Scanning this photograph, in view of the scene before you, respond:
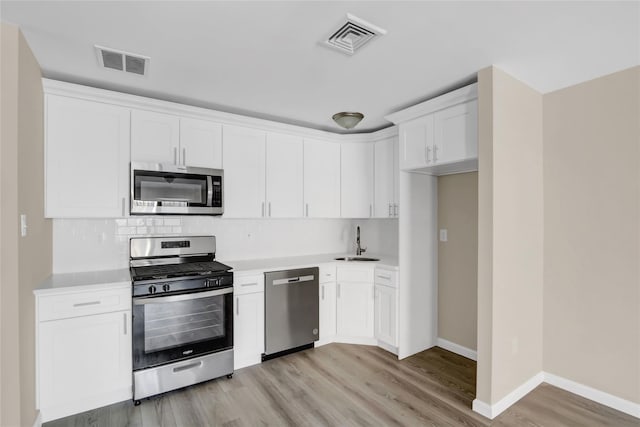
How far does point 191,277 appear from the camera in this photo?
2.80m

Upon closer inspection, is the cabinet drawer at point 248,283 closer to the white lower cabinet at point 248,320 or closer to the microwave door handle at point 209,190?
the white lower cabinet at point 248,320

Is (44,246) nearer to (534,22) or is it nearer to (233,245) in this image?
(233,245)

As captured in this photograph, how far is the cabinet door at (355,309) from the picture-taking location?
3752 millimetres

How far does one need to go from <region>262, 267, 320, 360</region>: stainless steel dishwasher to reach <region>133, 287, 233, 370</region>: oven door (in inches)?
17.6

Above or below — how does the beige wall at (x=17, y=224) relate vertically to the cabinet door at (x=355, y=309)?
above

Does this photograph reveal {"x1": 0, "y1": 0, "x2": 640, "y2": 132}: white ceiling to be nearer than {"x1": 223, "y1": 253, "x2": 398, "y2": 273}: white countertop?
Yes

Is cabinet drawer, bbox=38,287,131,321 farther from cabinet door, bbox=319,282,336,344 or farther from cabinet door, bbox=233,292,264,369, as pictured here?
cabinet door, bbox=319,282,336,344

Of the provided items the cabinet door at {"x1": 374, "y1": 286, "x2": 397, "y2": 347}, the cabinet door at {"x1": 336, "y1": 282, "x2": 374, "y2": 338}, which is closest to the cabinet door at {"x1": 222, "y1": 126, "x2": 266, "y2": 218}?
the cabinet door at {"x1": 336, "y1": 282, "x2": 374, "y2": 338}

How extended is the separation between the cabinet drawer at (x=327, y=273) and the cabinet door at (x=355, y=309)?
12cm

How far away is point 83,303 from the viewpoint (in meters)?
2.45

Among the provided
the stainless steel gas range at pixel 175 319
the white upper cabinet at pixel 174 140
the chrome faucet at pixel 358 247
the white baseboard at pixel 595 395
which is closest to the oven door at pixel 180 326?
the stainless steel gas range at pixel 175 319

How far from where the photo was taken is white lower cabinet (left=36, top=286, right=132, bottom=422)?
2335mm

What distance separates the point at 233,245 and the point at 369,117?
6.79 ft

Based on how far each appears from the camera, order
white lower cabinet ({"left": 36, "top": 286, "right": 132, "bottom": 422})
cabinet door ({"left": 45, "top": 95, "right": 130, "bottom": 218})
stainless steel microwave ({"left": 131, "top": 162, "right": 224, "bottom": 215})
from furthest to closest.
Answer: stainless steel microwave ({"left": 131, "top": 162, "right": 224, "bottom": 215}) → cabinet door ({"left": 45, "top": 95, "right": 130, "bottom": 218}) → white lower cabinet ({"left": 36, "top": 286, "right": 132, "bottom": 422})
